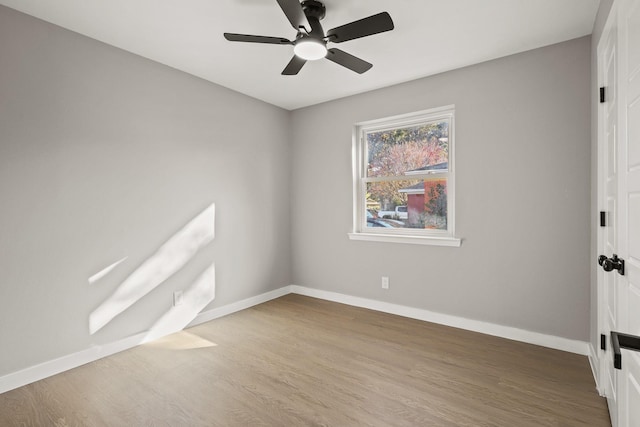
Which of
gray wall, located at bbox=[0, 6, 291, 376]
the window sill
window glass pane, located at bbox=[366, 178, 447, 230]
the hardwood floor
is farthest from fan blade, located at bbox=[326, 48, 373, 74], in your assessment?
the hardwood floor

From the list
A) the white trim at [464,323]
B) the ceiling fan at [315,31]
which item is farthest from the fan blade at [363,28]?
the white trim at [464,323]

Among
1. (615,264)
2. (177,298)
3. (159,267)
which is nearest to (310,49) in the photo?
(615,264)

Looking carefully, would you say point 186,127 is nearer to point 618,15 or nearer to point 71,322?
point 71,322

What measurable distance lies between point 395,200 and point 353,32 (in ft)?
6.73

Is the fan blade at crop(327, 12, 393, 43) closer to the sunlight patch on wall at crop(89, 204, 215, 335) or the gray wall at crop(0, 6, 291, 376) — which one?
the gray wall at crop(0, 6, 291, 376)

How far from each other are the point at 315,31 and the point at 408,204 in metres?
2.13

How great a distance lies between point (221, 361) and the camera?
2541 millimetres

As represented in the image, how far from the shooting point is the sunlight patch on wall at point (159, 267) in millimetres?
2656

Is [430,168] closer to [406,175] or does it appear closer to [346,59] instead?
[406,175]

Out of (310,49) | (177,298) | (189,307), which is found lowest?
(189,307)

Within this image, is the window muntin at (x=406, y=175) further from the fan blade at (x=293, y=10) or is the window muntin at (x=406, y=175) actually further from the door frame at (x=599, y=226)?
the fan blade at (x=293, y=10)

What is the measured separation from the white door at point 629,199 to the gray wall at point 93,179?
3194mm

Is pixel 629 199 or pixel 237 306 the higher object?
pixel 629 199

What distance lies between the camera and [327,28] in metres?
2.45
